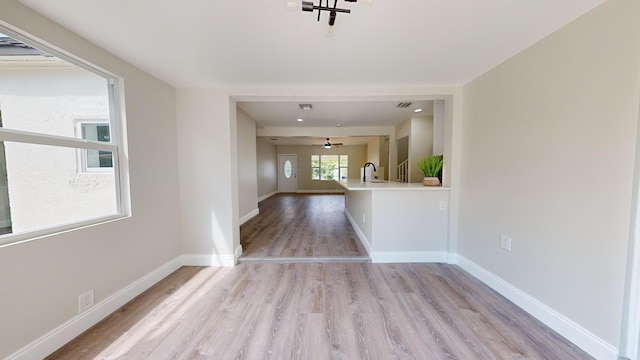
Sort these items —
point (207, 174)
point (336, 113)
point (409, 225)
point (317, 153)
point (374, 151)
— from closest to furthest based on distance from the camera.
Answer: point (207, 174) → point (409, 225) → point (336, 113) → point (374, 151) → point (317, 153)

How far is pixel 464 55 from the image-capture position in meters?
2.10

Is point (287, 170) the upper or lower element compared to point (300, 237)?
upper

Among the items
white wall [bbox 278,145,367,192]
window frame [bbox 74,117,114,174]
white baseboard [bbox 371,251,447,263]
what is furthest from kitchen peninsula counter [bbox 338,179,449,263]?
white wall [bbox 278,145,367,192]

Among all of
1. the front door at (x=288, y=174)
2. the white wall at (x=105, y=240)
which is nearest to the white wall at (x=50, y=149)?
the white wall at (x=105, y=240)

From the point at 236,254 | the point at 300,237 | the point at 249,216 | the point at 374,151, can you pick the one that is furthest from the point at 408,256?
the point at 374,151

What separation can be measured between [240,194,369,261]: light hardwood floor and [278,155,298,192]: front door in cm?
483

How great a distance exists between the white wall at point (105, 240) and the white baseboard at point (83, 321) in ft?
0.14

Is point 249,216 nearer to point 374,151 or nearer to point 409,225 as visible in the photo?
point 409,225

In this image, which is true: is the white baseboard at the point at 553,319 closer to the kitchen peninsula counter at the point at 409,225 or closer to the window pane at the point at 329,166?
the kitchen peninsula counter at the point at 409,225

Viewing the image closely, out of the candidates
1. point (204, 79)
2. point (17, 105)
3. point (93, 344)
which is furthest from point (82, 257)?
point (204, 79)

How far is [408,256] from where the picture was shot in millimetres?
3031

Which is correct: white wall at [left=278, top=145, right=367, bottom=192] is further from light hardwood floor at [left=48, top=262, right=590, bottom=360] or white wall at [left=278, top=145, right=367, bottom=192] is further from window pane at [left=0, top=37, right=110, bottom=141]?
window pane at [left=0, top=37, right=110, bottom=141]

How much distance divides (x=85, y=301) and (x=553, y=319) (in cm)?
363

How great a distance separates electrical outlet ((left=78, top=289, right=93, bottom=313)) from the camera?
1.73 meters
